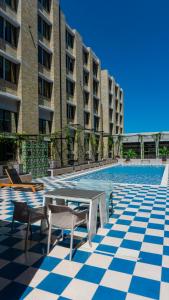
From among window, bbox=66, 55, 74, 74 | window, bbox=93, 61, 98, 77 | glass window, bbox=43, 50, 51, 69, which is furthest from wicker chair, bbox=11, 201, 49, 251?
window, bbox=93, 61, 98, 77

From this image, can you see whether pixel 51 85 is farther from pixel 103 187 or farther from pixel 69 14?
pixel 103 187

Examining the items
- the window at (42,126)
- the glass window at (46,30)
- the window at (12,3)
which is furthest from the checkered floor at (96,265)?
the glass window at (46,30)

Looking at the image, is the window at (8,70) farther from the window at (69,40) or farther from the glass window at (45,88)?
the window at (69,40)

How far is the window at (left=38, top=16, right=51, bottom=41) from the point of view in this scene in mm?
21375

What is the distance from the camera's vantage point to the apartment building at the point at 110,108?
1535 inches

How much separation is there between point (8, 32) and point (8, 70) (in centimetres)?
289

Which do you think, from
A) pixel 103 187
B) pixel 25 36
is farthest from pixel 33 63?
pixel 103 187

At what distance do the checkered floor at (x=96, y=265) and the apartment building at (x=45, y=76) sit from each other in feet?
43.2

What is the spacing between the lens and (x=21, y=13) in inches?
712

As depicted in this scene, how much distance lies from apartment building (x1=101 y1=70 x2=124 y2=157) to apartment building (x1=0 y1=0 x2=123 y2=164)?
12.8 ft

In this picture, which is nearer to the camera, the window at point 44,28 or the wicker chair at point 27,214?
the wicker chair at point 27,214

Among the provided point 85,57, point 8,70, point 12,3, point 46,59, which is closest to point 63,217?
point 8,70

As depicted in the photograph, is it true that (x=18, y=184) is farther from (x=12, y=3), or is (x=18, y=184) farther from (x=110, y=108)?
(x=110, y=108)

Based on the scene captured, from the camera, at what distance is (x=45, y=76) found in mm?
21625
